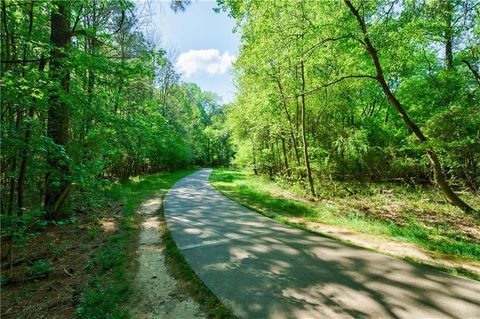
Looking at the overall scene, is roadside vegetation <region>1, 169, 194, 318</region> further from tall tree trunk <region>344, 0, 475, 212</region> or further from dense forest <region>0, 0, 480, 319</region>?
tall tree trunk <region>344, 0, 475, 212</region>

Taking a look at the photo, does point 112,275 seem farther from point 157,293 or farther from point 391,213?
point 391,213

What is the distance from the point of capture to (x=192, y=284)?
394 cm

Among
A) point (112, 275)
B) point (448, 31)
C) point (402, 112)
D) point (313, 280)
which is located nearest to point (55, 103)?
point (112, 275)

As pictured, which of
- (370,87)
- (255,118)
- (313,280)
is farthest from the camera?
(370,87)

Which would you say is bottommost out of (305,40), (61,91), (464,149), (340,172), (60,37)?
(340,172)

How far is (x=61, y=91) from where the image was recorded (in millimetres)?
4770

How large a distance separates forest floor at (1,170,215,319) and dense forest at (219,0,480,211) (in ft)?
A: 22.0

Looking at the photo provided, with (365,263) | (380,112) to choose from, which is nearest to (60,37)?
(365,263)

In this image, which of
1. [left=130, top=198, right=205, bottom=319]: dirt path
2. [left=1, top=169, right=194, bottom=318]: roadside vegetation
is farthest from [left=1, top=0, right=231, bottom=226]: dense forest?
[left=130, top=198, right=205, bottom=319]: dirt path

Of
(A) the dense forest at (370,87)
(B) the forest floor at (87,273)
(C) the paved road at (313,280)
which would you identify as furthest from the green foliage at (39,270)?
(A) the dense forest at (370,87)

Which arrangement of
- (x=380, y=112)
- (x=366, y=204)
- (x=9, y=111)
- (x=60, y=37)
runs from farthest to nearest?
1. (x=380, y=112)
2. (x=366, y=204)
3. (x=60, y=37)
4. (x=9, y=111)

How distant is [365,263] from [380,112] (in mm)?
17347

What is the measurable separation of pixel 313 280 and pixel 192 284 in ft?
6.43

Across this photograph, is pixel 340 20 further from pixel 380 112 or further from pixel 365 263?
pixel 380 112
